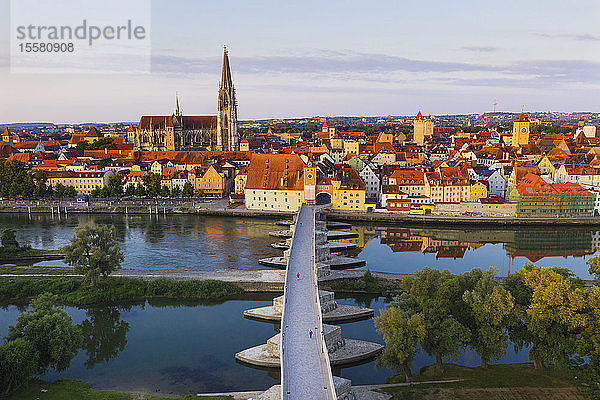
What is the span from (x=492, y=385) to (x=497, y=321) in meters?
1.56

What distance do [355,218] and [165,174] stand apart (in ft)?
63.8

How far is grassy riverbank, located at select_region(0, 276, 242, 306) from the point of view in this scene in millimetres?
21453

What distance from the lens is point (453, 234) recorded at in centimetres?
3641

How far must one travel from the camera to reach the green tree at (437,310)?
14.0 m

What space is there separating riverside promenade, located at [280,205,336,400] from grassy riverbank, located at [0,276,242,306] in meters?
3.50

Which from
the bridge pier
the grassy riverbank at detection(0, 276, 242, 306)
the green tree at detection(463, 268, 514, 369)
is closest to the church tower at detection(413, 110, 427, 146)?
the bridge pier

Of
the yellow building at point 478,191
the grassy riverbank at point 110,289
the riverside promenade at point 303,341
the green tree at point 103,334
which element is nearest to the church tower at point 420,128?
the yellow building at point 478,191

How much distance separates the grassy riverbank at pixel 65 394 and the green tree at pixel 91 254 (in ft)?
25.0

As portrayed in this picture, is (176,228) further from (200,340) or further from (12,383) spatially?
(12,383)

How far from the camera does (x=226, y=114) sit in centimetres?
7019

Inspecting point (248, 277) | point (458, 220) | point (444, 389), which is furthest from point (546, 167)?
point (444, 389)

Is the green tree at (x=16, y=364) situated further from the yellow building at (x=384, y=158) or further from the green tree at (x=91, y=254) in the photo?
the yellow building at (x=384, y=158)

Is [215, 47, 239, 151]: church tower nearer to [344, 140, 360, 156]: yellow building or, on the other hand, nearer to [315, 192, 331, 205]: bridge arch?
[344, 140, 360, 156]: yellow building

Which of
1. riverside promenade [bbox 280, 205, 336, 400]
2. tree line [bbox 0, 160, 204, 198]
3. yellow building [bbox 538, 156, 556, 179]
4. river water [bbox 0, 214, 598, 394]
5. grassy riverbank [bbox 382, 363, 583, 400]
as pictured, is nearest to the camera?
riverside promenade [bbox 280, 205, 336, 400]
